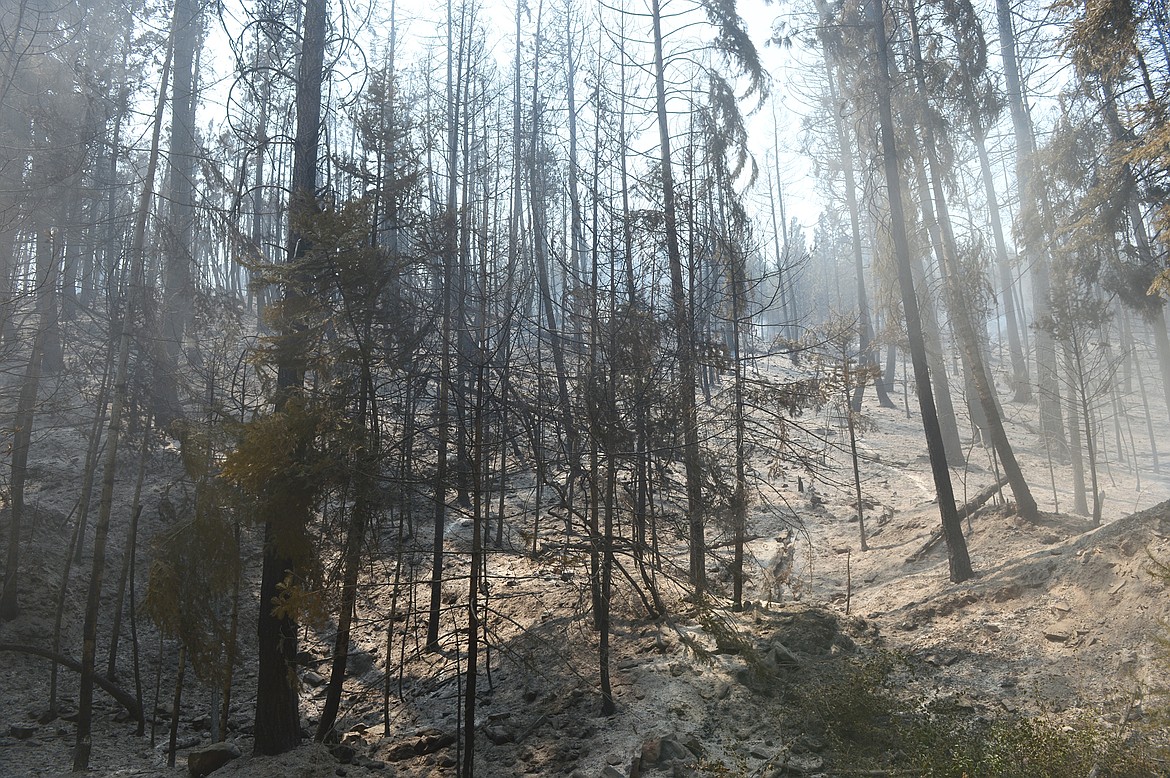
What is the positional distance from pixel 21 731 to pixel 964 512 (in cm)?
1667

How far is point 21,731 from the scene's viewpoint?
973cm

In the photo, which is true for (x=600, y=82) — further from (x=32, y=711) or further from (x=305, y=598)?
(x=32, y=711)

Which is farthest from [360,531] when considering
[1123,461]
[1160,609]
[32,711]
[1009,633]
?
[1123,461]

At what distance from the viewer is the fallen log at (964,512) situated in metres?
13.3

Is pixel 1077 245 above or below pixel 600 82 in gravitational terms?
below

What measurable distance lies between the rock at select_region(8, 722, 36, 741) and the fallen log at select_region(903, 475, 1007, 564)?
579 inches

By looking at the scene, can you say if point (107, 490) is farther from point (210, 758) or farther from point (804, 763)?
point (804, 763)

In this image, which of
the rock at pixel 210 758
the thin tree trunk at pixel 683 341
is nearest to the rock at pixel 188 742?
the rock at pixel 210 758

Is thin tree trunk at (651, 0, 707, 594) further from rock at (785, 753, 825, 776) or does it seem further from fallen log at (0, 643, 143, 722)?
fallen log at (0, 643, 143, 722)

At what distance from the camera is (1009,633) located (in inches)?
348

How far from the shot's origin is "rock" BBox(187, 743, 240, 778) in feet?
25.0

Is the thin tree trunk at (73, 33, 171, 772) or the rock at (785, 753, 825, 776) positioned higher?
the thin tree trunk at (73, 33, 171, 772)

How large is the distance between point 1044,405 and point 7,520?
27360mm

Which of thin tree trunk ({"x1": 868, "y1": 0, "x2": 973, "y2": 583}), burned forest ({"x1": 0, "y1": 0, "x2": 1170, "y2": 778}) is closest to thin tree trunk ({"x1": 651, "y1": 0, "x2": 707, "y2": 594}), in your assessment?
burned forest ({"x1": 0, "y1": 0, "x2": 1170, "y2": 778})
